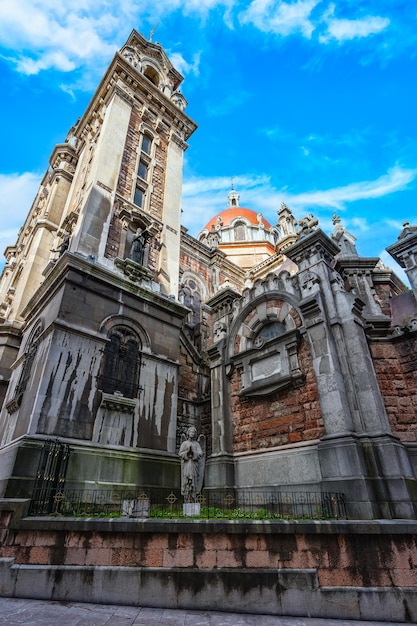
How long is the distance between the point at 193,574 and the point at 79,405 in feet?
20.9

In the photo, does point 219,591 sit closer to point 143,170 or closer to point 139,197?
point 139,197

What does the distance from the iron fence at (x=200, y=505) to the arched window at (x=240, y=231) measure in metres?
36.3

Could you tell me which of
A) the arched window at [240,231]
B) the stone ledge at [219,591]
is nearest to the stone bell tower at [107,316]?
the stone ledge at [219,591]

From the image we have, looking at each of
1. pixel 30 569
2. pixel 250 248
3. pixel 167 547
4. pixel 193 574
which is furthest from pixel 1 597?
pixel 250 248

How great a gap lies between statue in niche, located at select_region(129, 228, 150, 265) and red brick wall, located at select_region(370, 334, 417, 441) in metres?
10.6

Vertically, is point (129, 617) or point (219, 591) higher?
point (219, 591)

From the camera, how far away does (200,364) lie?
16.6 m

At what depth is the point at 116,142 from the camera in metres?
18.2

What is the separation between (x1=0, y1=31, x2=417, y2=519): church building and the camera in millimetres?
8609

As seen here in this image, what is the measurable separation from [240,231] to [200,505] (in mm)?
39834

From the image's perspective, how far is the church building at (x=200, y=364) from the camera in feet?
28.2

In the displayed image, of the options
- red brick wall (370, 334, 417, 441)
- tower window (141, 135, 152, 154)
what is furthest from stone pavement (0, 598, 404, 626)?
tower window (141, 135, 152, 154)

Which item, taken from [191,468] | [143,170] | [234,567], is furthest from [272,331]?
[143,170]

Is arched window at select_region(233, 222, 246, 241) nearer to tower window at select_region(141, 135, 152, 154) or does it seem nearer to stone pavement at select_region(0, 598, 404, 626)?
tower window at select_region(141, 135, 152, 154)
